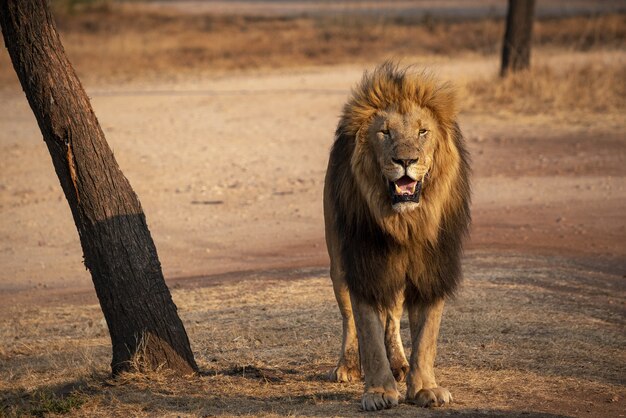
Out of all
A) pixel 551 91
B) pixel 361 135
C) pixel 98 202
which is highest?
pixel 551 91

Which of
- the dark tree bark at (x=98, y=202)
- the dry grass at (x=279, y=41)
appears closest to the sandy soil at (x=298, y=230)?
the dark tree bark at (x=98, y=202)

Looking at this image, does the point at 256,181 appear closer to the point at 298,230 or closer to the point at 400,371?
the point at 298,230

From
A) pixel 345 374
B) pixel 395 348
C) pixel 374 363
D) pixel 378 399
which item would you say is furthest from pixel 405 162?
pixel 345 374

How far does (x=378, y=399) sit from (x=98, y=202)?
1.89 meters

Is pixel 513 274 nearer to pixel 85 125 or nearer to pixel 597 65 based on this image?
pixel 85 125

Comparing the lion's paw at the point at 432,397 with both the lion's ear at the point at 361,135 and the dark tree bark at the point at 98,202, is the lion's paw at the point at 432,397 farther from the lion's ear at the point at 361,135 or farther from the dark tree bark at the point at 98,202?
the dark tree bark at the point at 98,202

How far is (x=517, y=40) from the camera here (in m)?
17.5

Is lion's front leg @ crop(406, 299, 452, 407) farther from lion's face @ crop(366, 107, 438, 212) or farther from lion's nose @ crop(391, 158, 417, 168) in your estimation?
lion's nose @ crop(391, 158, 417, 168)

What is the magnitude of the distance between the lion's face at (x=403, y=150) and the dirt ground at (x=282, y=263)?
3.40ft

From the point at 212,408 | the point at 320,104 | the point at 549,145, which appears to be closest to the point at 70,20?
the point at 320,104

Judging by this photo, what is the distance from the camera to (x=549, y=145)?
14172 mm

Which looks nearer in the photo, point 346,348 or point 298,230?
point 346,348

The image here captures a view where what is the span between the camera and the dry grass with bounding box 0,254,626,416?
5.43m

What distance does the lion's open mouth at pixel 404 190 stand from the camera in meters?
4.85
